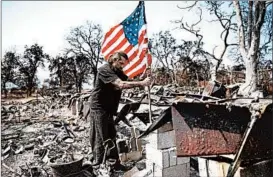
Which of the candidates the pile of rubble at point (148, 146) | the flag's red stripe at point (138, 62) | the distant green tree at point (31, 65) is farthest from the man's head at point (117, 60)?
the distant green tree at point (31, 65)

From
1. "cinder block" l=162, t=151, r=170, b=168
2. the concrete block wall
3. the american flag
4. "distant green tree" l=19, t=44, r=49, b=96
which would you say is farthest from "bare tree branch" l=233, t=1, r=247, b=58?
"distant green tree" l=19, t=44, r=49, b=96

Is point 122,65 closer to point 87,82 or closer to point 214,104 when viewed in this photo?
point 214,104

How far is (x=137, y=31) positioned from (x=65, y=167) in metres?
2.24

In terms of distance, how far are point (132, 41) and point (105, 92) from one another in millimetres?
1230

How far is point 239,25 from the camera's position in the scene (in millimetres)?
13281

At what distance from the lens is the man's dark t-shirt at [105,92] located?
10.4 ft

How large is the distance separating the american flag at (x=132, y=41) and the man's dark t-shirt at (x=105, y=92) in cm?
81

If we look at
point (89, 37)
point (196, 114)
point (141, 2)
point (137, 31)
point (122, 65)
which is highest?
point (89, 37)

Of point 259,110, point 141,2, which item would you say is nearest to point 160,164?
point 259,110

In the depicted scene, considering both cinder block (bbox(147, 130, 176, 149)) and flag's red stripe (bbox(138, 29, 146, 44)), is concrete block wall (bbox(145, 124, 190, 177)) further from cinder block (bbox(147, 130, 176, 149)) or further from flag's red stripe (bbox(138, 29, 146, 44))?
flag's red stripe (bbox(138, 29, 146, 44))

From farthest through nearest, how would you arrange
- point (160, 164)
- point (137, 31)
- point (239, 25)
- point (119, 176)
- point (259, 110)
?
point (239, 25), point (137, 31), point (119, 176), point (160, 164), point (259, 110)

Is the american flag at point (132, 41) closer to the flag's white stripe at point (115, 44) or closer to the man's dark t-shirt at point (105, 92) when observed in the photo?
the flag's white stripe at point (115, 44)

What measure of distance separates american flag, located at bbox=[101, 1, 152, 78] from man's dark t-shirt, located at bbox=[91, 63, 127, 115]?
2.65 ft

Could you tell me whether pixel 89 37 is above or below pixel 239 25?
above
